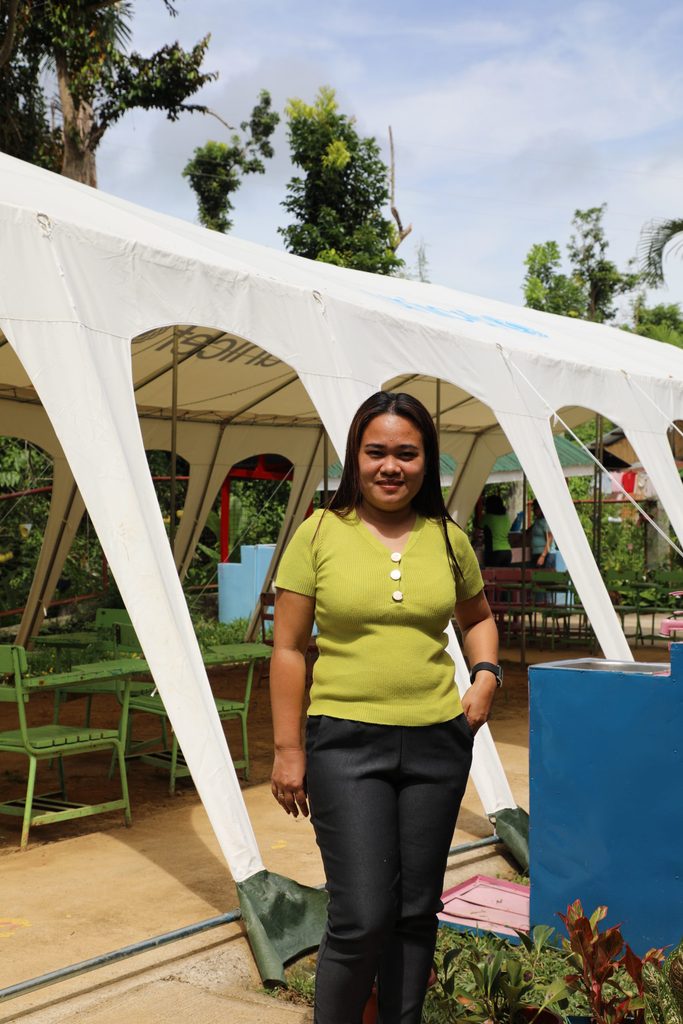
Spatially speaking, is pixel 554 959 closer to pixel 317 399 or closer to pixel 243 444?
pixel 317 399

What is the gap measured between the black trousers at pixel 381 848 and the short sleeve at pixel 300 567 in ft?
0.98

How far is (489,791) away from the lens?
518cm

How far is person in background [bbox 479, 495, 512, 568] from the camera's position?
13.6 meters

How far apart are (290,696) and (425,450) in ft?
2.15

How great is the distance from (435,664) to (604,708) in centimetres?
139

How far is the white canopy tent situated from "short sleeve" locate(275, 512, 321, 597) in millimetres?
1664

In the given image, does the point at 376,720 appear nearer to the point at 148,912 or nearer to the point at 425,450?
the point at 425,450

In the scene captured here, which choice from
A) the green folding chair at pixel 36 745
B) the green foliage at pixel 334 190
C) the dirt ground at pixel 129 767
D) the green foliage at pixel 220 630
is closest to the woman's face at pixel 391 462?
the green folding chair at pixel 36 745

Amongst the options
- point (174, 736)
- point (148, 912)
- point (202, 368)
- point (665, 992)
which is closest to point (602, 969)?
point (665, 992)

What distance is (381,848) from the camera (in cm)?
244

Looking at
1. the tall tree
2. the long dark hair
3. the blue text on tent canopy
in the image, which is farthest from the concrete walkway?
the tall tree

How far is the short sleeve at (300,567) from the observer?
8.46 feet

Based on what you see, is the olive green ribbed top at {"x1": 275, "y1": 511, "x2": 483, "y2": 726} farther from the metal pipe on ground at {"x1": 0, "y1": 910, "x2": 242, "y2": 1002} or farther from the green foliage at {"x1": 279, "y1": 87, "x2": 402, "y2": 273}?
the green foliage at {"x1": 279, "y1": 87, "x2": 402, "y2": 273}

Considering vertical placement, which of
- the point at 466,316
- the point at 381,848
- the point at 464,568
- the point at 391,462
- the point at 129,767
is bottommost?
the point at 129,767
